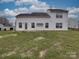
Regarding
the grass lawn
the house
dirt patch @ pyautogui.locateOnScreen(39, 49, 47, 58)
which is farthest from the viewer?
the house

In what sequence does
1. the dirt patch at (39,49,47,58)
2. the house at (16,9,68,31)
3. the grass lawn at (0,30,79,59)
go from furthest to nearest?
the house at (16,9,68,31)
the grass lawn at (0,30,79,59)
the dirt patch at (39,49,47,58)

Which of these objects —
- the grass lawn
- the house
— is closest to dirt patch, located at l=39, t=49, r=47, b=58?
the grass lawn

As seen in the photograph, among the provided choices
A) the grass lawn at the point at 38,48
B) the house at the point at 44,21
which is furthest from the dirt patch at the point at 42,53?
the house at the point at 44,21

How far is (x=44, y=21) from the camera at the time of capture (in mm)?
51938

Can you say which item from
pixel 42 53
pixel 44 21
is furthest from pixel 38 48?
pixel 44 21

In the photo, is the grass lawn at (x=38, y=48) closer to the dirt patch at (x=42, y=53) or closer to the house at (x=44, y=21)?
the dirt patch at (x=42, y=53)

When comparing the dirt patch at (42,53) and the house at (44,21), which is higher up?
the house at (44,21)

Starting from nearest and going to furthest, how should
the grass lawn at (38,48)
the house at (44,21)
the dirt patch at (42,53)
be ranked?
the dirt patch at (42,53), the grass lawn at (38,48), the house at (44,21)

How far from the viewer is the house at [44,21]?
51.9 m

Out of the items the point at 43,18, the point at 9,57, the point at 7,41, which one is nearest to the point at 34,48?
the point at 9,57

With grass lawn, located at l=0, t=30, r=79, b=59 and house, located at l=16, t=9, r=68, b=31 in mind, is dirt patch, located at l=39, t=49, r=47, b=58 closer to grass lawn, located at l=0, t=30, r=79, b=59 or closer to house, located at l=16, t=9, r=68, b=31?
grass lawn, located at l=0, t=30, r=79, b=59

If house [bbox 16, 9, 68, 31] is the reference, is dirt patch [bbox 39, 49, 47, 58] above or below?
below

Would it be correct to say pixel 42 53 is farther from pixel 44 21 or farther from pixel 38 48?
pixel 44 21

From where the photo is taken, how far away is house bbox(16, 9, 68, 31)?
5193 centimetres
